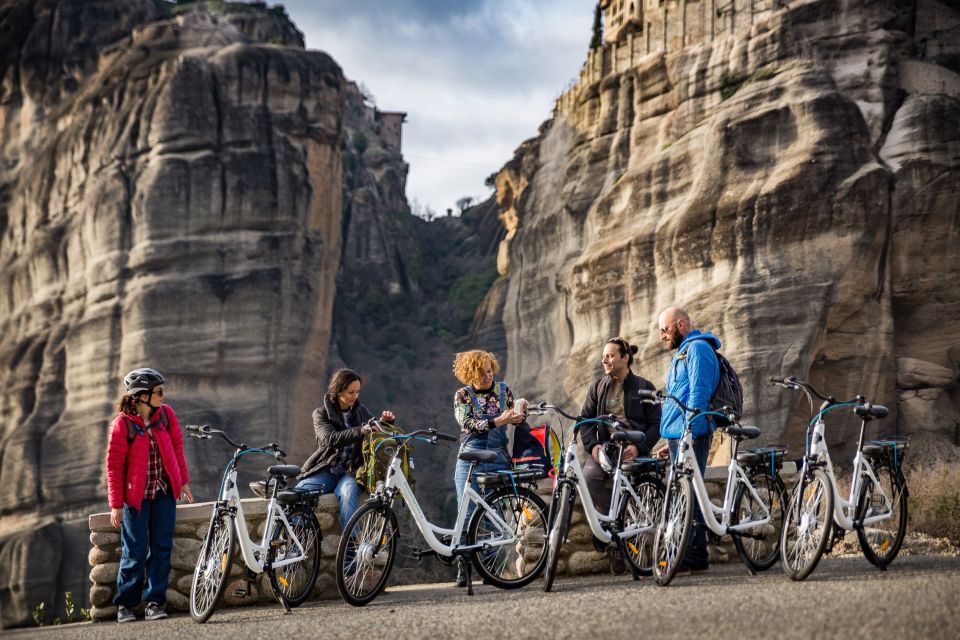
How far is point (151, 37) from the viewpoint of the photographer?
47.4 metres

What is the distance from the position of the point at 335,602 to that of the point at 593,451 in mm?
2157

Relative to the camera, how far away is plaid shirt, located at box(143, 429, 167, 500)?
Result: 850 centimetres

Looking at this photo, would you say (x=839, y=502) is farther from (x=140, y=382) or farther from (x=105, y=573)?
(x=105, y=573)

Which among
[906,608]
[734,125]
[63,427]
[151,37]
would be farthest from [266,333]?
[906,608]

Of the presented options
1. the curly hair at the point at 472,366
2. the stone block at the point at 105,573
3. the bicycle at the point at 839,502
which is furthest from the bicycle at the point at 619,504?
the stone block at the point at 105,573

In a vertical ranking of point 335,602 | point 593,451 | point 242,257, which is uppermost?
point 242,257

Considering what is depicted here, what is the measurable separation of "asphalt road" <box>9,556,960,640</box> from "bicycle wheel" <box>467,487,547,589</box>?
14 centimetres

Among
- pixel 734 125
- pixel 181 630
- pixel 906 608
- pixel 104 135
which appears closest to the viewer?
pixel 906 608

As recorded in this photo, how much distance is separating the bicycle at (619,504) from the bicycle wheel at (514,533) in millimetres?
319

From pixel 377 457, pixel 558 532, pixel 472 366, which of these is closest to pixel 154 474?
pixel 377 457

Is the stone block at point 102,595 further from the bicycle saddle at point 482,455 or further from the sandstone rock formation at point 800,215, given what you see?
the sandstone rock formation at point 800,215

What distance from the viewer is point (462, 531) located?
800 cm

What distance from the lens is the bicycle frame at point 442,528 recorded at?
7914mm

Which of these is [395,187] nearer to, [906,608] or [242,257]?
[242,257]
